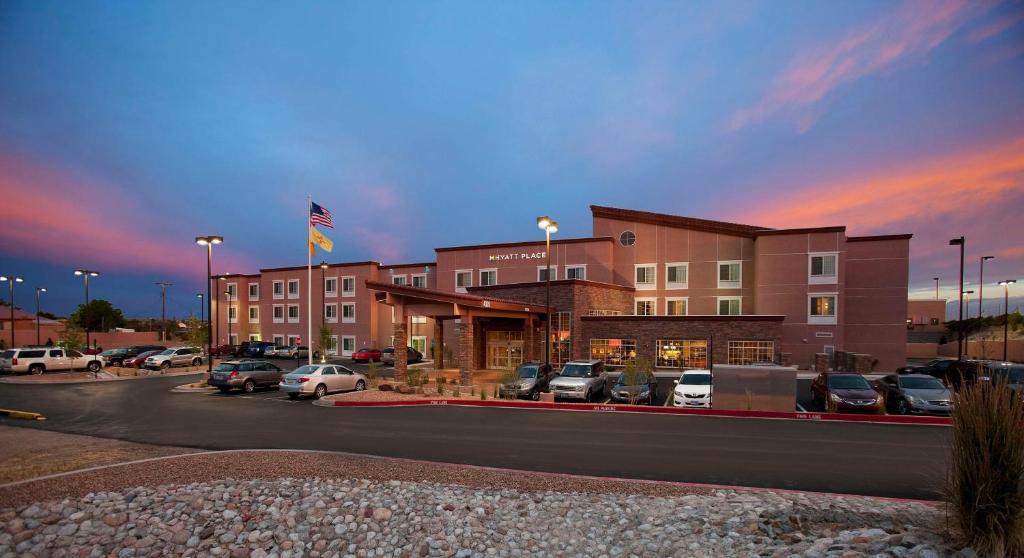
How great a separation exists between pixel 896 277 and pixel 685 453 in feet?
114

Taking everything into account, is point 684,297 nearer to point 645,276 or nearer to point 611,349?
point 645,276

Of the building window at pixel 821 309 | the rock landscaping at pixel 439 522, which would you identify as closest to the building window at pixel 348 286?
the building window at pixel 821 309

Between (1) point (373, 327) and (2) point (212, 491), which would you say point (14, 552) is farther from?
(1) point (373, 327)

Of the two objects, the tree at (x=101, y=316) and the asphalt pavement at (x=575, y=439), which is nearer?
the asphalt pavement at (x=575, y=439)

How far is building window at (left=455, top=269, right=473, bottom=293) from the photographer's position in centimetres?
4418

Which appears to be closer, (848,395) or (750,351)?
(848,395)

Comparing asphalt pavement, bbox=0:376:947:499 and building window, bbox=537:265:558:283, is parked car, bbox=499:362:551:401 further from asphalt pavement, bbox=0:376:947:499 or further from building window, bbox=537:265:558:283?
building window, bbox=537:265:558:283

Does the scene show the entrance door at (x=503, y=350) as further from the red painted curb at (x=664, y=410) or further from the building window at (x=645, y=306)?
the red painted curb at (x=664, y=410)

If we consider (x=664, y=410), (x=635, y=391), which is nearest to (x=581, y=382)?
(x=635, y=391)

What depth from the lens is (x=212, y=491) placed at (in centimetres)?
821

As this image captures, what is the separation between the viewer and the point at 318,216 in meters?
25.8

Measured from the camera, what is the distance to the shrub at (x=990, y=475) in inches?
190

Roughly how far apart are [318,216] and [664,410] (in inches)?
811

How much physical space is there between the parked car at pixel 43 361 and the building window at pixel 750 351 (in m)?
43.8
